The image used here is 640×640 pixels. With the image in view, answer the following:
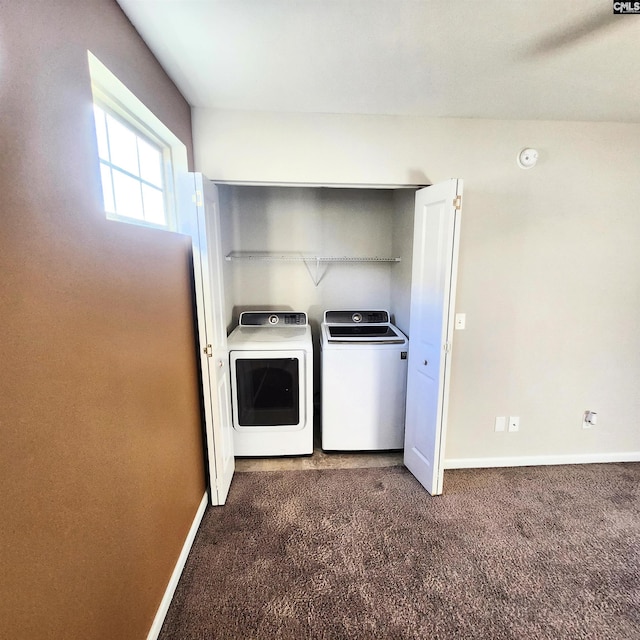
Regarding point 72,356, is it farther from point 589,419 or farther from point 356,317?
point 589,419

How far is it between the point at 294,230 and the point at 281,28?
1735mm

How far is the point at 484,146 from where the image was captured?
2031 mm

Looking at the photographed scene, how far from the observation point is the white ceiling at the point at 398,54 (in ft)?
3.74

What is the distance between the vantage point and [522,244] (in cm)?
216

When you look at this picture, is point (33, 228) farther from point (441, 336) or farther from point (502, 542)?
point (502, 542)

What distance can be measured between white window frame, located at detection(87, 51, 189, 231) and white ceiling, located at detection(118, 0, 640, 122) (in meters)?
0.28

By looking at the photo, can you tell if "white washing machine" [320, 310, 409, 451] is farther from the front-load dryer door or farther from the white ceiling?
the white ceiling

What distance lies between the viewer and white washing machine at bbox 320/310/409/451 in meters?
2.41

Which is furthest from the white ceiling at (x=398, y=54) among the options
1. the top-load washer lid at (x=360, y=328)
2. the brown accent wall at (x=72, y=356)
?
the top-load washer lid at (x=360, y=328)

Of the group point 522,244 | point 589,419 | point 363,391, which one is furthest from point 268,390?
point 589,419

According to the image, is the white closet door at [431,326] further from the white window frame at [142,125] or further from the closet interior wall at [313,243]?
the white window frame at [142,125]

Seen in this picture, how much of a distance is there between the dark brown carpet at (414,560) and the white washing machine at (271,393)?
241 millimetres

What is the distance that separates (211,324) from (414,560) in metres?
1.70

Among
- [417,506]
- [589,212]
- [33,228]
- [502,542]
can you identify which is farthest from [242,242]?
[502,542]
